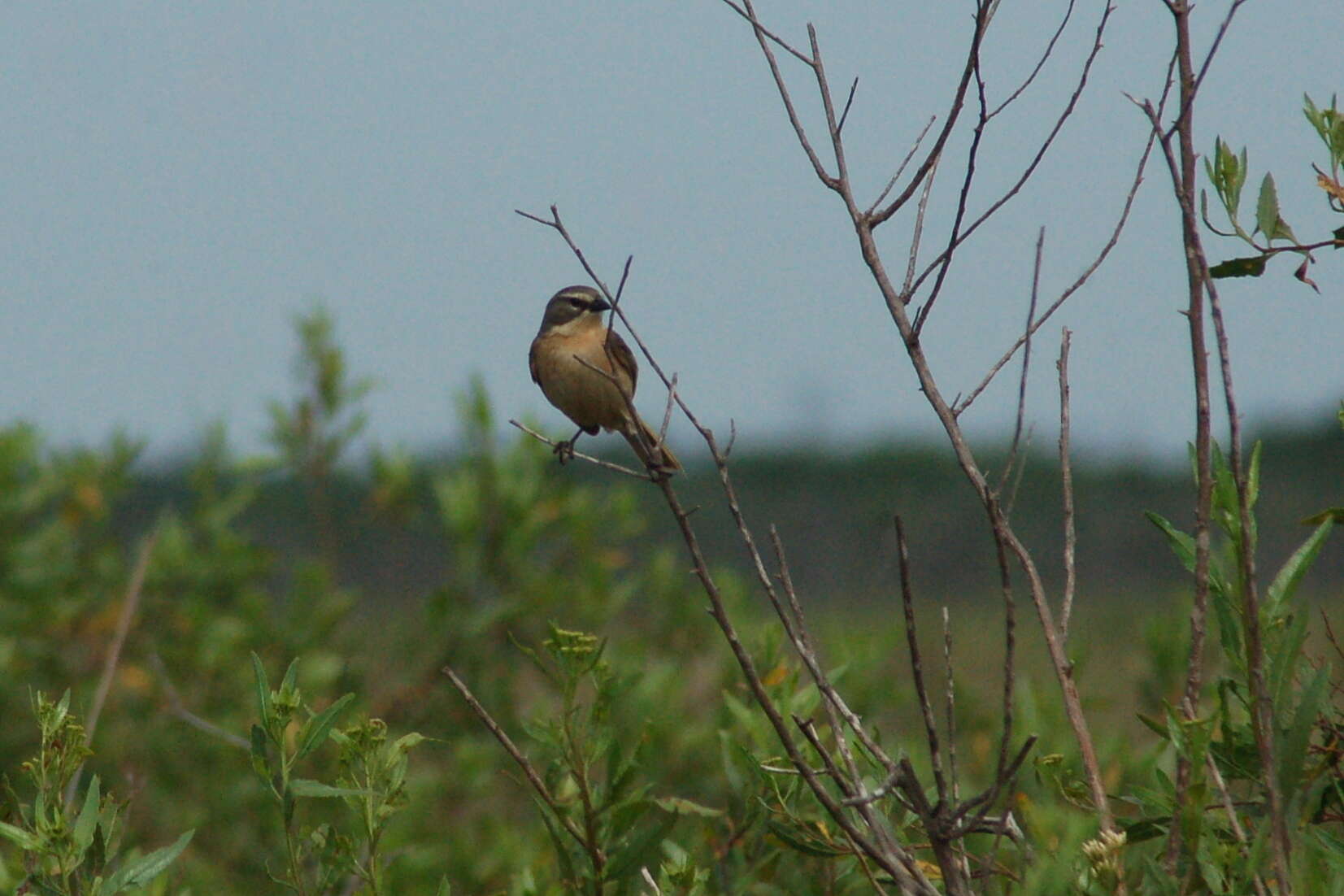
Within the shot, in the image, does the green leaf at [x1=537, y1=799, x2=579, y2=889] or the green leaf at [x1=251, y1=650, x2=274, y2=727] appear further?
the green leaf at [x1=537, y1=799, x2=579, y2=889]

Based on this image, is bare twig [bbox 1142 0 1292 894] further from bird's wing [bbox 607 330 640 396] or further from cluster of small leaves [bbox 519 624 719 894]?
bird's wing [bbox 607 330 640 396]

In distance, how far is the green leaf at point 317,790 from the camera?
6.11 ft

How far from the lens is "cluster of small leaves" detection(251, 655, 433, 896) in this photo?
191cm

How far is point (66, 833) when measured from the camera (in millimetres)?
1825

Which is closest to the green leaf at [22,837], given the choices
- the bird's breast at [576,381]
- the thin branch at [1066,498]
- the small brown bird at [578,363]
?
the thin branch at [1066,498]

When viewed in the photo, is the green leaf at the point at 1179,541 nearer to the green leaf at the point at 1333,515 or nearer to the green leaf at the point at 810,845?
the green leaf at the point at 1333,515

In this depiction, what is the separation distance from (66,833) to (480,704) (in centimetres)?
88

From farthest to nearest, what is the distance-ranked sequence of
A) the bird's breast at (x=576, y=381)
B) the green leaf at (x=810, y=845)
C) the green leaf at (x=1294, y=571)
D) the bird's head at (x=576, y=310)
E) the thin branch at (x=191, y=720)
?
the bird's head at (x=576, y=310)
the bird's breast at (x=576, y=381)
the thin branch at (x=191, y=720)
the green leaf at (x=810, y=845)
the green leaf at (x=1294, y=571)

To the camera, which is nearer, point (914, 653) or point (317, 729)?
point (914, 653)

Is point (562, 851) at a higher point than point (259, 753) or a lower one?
lower

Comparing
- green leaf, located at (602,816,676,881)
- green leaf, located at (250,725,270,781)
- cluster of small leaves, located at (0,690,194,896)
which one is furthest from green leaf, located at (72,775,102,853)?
green leaf, located at (602,816,676,881)

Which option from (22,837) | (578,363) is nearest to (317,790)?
(22,837)

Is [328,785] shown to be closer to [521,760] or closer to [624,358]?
[521,760]

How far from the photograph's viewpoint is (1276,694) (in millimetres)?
1657
